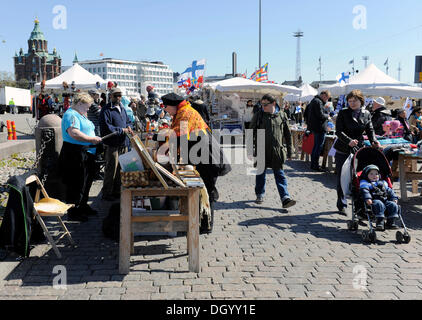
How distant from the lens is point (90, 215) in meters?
6.48

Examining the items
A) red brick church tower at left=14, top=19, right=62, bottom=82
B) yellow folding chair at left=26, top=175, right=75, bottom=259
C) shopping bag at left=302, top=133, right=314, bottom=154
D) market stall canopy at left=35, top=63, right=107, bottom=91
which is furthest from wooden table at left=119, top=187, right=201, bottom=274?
red brick church tower at left=14, top=19, right=62, bottom=82

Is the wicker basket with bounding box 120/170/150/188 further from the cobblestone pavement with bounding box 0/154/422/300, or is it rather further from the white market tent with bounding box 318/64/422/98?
the white market tent with bounding box 318/64/422/98

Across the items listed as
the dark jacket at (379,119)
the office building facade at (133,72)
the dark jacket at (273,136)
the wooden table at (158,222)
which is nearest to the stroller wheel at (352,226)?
the dark jacket at (273,136)

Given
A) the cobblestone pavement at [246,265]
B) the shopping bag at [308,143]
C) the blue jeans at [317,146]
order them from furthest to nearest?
the shopping bag at [308,143]
the blue jeans at [317,146]
the cobblestone pavement at [246,265]

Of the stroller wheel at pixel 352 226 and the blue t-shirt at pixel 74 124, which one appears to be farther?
the stroller wheel at pixel 352 226

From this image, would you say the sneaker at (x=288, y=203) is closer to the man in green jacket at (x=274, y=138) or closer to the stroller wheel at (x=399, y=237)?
the man in green jacket at (x=274, y=138)

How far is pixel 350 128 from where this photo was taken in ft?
20.9

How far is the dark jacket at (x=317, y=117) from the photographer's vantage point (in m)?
10.7

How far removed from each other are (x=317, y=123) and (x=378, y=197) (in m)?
5.54

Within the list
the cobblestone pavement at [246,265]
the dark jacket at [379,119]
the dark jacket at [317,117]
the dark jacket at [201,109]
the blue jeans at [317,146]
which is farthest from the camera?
the blue jeans at [317,146]

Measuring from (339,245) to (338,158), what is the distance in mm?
1860

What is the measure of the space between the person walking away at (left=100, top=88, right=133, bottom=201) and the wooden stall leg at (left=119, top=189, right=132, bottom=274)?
2669 millimetres

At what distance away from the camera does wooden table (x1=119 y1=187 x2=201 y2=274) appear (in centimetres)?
413

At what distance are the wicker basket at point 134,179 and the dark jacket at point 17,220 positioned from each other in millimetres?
1135
